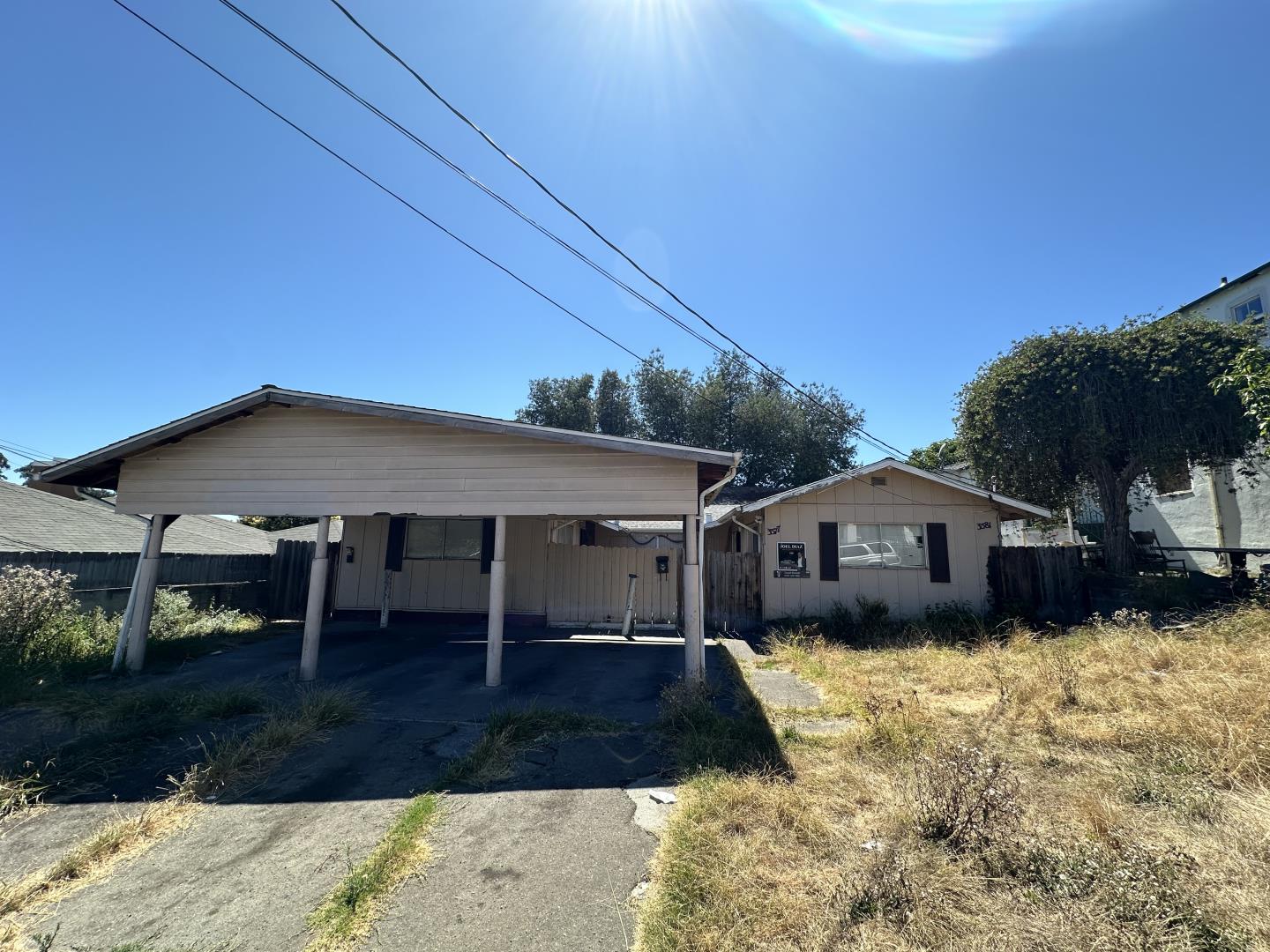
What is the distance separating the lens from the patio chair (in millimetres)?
13531

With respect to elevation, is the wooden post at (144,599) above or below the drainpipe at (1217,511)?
below

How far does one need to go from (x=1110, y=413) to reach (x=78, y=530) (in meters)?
23.8

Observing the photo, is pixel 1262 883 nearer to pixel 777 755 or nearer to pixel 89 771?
pixel 777 755

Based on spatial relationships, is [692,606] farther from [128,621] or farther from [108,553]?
[108,553]

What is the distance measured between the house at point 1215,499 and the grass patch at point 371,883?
17.6m

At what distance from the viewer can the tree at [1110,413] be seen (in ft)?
41.5

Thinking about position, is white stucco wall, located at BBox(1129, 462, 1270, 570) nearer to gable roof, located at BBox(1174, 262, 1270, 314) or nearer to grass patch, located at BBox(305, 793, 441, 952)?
gable roof, located at BBox(1174, 262, 1270, 314)

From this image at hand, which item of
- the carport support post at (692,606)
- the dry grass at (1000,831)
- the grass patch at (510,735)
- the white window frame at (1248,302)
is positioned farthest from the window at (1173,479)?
the grass patch at (510,735)

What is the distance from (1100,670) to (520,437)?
25.4ft

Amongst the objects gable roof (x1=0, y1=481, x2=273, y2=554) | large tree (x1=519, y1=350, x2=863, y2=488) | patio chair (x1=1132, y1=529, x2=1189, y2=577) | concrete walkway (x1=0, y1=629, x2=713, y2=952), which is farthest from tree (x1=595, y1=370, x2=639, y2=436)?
concrete walkway (x1=0, y1=629, x2=713, y2=952)

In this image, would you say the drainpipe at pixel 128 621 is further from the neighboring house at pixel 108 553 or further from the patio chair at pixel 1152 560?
the patio chair at pixel 1152 560

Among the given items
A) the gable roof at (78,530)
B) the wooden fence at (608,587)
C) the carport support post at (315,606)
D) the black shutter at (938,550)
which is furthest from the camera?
the black shutter at (938,550)

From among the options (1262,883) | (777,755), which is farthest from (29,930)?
(1262,883)

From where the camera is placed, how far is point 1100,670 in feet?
22.1
